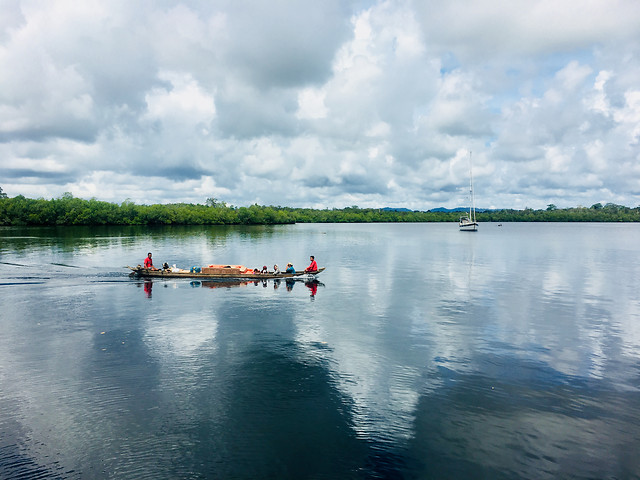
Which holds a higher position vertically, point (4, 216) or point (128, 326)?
point (4, 216)

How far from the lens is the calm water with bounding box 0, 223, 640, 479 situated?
15.0 metres

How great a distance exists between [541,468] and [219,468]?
41.4ft

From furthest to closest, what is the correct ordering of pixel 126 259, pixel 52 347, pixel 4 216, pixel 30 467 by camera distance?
pixel 4 216 → pixel 126 259 → pixel 52 347 → pixel 30 467

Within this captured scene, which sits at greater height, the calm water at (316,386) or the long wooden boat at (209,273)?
the long wooden boat at (209,273)

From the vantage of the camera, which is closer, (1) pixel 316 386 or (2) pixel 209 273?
(1) pixel 316 386

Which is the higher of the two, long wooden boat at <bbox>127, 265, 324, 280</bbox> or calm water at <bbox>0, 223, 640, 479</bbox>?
long wooden boat at <bbox>127, 265, 324, 280</bbox>

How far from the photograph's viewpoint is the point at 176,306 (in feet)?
127

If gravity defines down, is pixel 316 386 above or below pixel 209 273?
below

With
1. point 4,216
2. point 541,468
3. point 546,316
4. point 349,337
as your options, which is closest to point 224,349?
point 349,337

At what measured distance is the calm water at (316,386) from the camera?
49.4ft

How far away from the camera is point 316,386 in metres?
21.0

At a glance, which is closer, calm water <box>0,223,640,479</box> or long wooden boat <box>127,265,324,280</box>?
calm water <box>0,223,640,479</box>

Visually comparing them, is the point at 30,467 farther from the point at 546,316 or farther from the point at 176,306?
the point at 546,316

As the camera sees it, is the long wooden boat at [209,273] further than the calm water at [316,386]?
Yes
